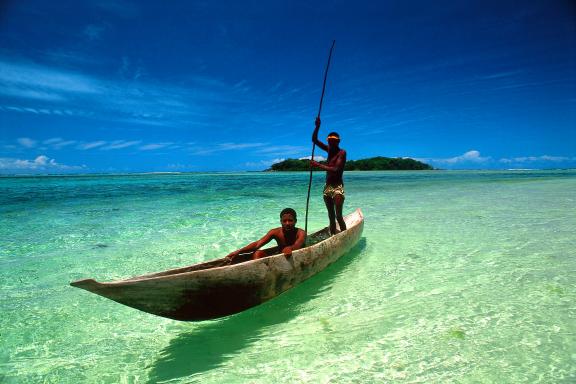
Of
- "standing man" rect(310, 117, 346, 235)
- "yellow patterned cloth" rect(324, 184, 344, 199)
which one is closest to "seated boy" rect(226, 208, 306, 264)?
"standing man" rect(310, 117, 346, 235)

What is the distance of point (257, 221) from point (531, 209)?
10.3 meters

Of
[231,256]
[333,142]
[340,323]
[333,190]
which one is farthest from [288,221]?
[333,142]

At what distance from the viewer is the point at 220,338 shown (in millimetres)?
3818

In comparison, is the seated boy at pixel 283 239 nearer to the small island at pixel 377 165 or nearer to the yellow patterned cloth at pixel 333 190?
the yellow patterned cloth at pixel 333 190

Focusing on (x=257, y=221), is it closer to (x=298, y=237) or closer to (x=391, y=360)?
(x=298, y=237)

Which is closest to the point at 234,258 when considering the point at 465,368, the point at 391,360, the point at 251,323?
the point at 251,323

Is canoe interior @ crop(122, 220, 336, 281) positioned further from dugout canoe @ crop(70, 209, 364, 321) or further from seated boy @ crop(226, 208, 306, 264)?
seated boy @ crop(226, 208, 306, 264)

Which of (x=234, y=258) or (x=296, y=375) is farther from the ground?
(x=234, y=258)

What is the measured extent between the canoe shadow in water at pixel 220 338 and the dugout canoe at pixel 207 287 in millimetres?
296

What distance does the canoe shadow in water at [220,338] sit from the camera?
3.35m

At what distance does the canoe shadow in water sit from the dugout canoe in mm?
296

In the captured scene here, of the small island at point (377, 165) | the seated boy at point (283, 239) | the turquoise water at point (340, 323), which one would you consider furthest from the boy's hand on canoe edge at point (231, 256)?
the small island at point (377, 165)

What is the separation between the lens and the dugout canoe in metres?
2.96

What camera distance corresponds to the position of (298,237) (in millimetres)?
5129
